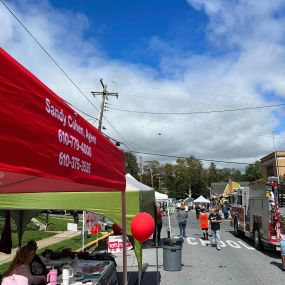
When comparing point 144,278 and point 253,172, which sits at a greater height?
point 253,172

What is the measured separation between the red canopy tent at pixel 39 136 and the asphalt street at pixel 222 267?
6711 millimetres

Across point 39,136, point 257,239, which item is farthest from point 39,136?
point 257,239

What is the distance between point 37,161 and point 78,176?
102 centimetres

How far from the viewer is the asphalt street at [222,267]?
1082 cm

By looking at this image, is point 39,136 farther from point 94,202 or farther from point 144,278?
point 144,278

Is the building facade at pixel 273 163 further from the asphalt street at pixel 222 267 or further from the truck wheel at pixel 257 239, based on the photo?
the asphalt street at pixel 222 267

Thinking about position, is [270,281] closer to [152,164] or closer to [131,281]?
[131,281]

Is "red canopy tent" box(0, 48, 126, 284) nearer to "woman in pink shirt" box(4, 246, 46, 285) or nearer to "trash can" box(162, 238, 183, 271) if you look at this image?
"woman in pink shirt" box(4, 246, 46, 285)

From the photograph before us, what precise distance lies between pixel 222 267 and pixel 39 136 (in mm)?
10492

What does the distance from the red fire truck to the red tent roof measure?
10.2m

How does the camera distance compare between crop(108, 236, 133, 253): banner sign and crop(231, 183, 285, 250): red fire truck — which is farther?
crop(231, 183, 285, 250): red fire truck

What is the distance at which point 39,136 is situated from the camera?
352 cm

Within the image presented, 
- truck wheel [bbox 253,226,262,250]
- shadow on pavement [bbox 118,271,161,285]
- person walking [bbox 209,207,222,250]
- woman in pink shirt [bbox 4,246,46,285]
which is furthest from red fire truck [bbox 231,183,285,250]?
woman in pink shirt [bbox 4,246,46,285]

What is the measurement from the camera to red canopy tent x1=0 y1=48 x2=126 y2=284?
9.95ft
